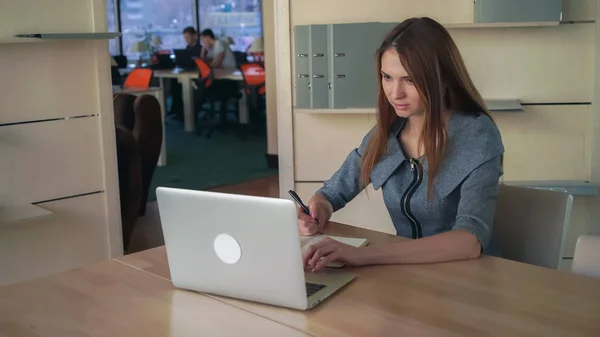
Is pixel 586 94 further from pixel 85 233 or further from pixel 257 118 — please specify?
pixel 257 118

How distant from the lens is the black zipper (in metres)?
2.18

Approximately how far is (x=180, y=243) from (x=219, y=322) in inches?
8.5

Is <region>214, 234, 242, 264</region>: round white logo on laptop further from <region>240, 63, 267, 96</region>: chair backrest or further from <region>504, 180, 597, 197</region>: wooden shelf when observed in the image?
<region>240, 63, 267, 96</region>: chair backrest

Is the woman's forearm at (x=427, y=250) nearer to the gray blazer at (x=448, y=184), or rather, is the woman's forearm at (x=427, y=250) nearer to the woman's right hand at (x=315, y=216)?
the gray blazer at (x=448, y=184)

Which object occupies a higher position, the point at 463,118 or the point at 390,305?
the point at 463,118

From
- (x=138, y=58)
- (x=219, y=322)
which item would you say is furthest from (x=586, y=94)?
(x=138, y=58)

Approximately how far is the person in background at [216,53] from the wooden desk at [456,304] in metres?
9.07

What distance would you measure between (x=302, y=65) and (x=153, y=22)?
9.83 metres

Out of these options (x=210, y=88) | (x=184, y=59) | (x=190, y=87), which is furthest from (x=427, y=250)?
(x=184, y=59)

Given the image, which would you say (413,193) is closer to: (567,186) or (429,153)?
(429,153)

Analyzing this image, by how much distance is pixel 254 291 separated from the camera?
1.62 m

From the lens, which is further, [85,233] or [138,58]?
[138,58]

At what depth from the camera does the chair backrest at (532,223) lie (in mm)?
2066

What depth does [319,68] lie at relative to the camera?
3574 millimetres
